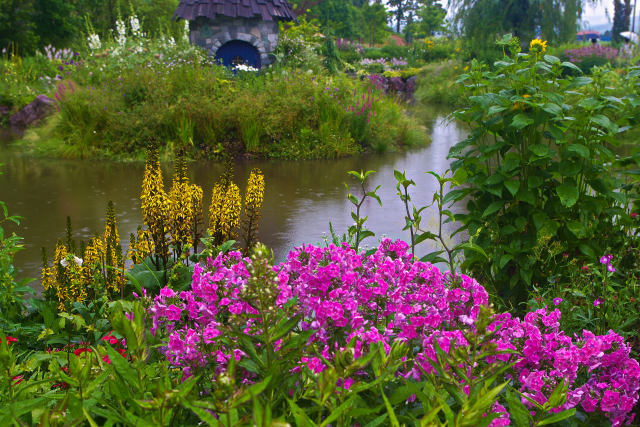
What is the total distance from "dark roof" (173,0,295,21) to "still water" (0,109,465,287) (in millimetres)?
8600

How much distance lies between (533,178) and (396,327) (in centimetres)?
192

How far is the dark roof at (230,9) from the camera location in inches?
675

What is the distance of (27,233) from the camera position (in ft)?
18.2

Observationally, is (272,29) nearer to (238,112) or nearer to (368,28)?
(238,112)

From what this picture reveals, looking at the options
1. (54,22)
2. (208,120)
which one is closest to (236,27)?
(208,120)

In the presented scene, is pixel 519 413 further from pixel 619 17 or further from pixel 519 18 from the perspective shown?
pixel 619 17

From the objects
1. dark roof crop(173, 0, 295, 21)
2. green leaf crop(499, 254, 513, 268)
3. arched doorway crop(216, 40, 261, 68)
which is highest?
dark roof crop(173, 0, 295, 21)

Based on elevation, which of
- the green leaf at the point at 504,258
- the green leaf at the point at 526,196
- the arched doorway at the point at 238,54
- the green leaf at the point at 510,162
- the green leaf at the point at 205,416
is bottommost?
the green leaf at the point at 504,258

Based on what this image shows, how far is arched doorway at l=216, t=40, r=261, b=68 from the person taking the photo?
17.9 m

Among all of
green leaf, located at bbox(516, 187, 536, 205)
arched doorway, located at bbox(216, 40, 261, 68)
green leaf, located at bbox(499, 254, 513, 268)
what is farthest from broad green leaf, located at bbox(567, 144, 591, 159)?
arched doorway, located at bbox(216, 40, 261, 68)

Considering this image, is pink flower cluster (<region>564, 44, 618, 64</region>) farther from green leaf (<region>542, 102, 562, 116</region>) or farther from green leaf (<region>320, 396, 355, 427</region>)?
green leaf (<region>320, 396, 355, 427</region>)

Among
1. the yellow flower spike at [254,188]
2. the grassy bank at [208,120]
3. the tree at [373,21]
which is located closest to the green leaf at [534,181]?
the yellow flower spike at [254,188]

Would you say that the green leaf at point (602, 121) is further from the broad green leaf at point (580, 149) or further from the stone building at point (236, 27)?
the stone building at point (236, 27)

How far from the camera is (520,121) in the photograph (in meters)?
3.38
